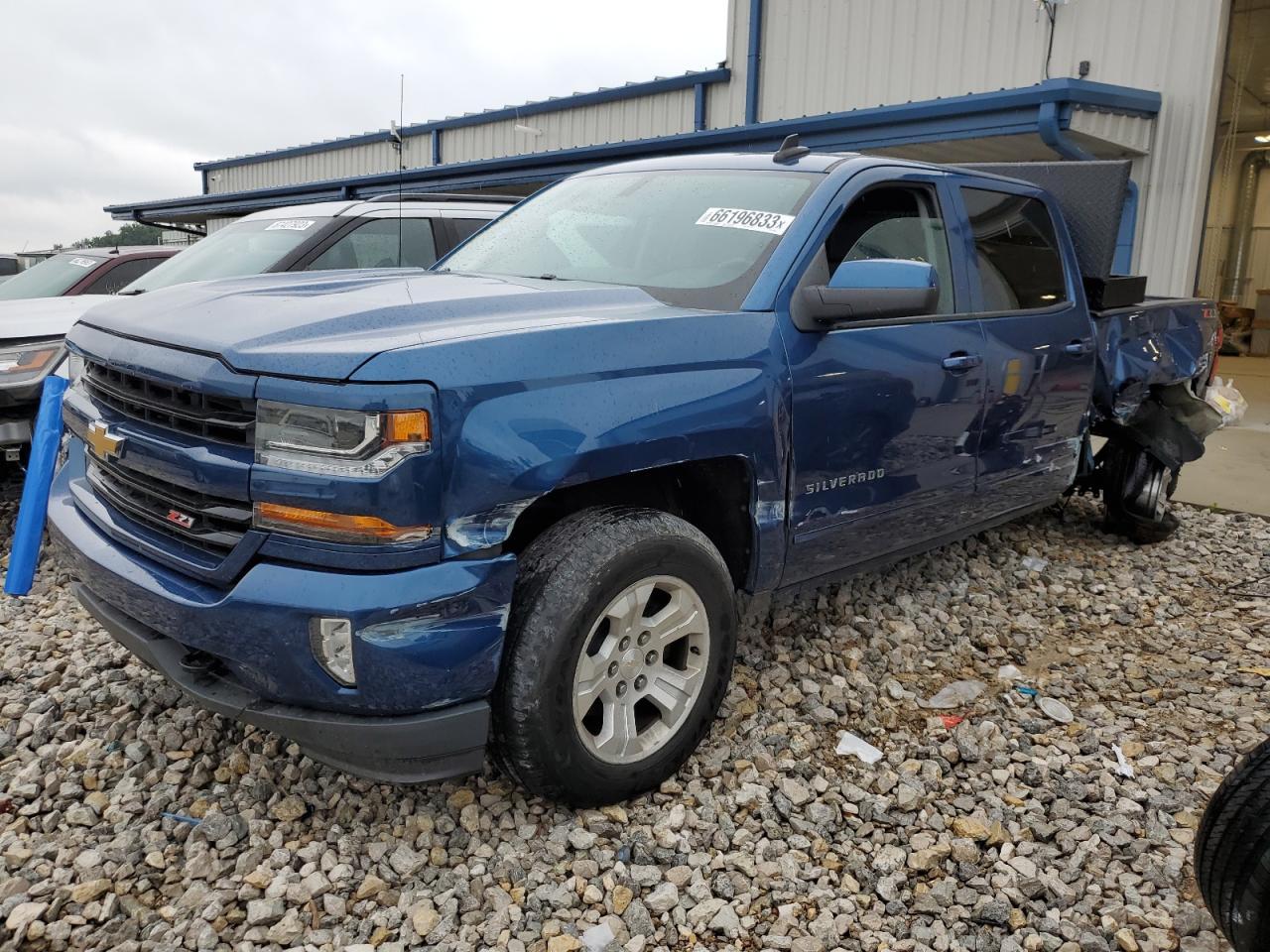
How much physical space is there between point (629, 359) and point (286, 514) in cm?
97

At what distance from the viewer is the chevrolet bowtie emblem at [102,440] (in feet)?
8.87

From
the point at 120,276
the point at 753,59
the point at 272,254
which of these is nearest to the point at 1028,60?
the point at 753,59

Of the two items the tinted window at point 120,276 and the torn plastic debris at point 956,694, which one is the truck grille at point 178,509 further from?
the tinted window at point 120,276

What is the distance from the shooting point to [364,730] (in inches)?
91.5

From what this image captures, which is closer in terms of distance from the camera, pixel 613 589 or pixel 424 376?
pixel 424 376

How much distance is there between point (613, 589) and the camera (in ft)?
8.50

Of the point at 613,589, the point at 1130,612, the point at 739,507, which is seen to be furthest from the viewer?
the point at 1130,612

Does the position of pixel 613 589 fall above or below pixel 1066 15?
below

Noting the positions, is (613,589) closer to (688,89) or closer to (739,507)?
(739,507)

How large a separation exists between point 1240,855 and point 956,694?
164 centimetres

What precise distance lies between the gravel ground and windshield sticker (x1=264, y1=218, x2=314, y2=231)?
3.18 meters

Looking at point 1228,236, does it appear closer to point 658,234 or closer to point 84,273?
point 658,234

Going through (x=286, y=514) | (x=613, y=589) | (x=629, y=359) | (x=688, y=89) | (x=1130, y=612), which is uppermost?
(x=688, y=89)

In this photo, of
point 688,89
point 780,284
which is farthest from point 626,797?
point 688,89
